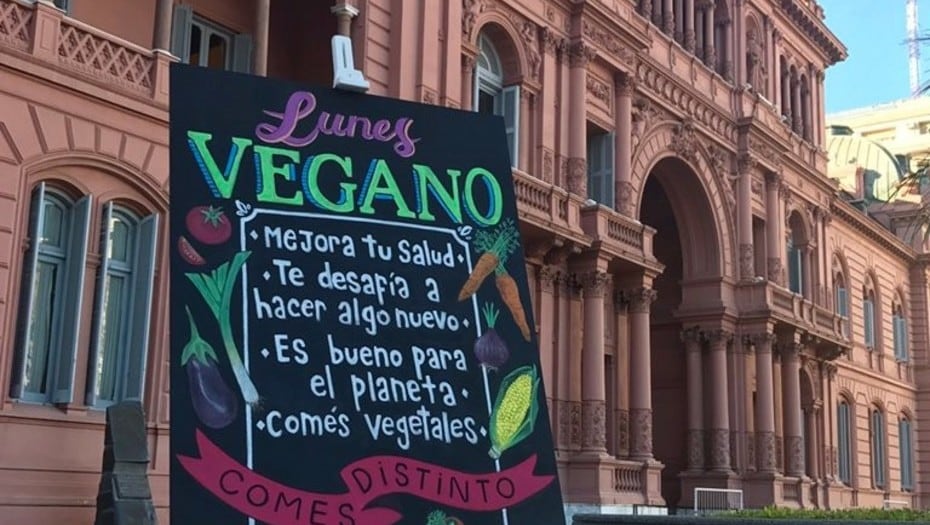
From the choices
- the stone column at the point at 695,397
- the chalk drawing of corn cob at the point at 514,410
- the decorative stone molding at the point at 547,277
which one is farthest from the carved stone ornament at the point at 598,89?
the chalk drawing of corn cob at the point at 514,410

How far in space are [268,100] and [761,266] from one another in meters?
27.6

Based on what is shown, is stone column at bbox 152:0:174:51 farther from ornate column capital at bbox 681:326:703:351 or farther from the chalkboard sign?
ornate column capital at bbox 681:326:703:351

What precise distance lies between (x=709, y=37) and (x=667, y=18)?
2562 millimetres

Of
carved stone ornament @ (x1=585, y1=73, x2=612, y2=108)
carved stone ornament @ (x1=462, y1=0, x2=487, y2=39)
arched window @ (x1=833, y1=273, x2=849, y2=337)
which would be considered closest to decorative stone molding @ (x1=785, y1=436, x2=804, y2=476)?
arched window @ (x1=833, y1=273, x2=849, y2=337)

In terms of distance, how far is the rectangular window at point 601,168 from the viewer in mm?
23906

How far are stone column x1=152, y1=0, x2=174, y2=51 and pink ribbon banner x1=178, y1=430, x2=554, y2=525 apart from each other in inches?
443

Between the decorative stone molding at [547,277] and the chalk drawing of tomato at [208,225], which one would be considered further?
the decorative stone molding at [547,277]

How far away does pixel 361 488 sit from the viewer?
4.22 meters

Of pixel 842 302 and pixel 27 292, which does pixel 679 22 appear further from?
pixel 27 292

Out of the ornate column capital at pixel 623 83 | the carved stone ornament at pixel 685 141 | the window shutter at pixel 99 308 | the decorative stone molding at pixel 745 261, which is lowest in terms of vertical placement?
the window shutter at pixel 99 308

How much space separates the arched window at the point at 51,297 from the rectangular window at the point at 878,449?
107 ft

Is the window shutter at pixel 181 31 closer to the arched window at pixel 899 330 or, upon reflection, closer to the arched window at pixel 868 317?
the arched window at pixel 868 317

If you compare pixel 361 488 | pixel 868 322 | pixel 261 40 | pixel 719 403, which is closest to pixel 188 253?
pixel 361 488

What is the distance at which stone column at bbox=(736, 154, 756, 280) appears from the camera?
1155 inches
